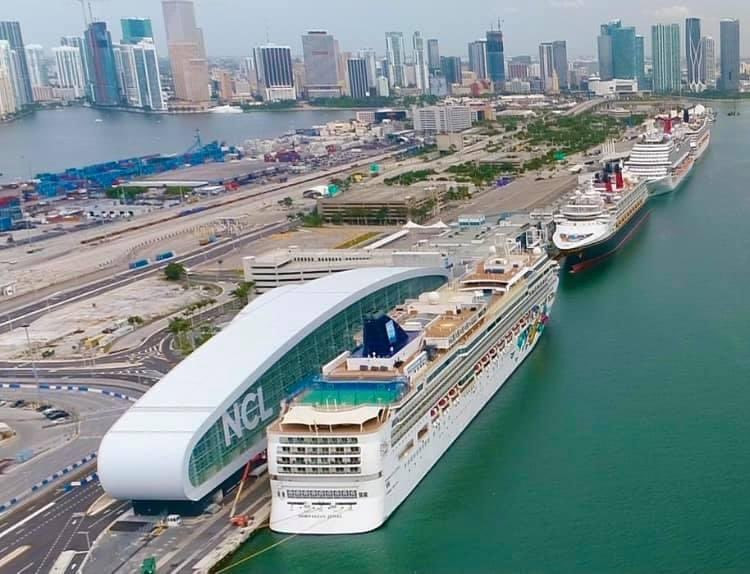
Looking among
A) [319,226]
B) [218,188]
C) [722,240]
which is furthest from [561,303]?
[218,188]

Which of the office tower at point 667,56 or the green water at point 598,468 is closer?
the green water at point 598,468

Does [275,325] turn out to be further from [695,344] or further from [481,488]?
[695,344]

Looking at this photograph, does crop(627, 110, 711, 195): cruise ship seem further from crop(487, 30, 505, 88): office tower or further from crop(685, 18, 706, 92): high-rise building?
crop(487, 30, 505, 88): office tower

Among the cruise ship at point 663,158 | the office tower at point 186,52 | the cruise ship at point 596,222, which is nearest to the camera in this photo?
the cruise ship at point 596,222

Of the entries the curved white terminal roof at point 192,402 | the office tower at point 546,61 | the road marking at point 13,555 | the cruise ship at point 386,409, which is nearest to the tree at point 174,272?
the curved white terminal roof at point 192,402

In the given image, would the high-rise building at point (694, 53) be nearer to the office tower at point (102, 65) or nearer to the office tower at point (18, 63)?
the office tower at point (102, 65)

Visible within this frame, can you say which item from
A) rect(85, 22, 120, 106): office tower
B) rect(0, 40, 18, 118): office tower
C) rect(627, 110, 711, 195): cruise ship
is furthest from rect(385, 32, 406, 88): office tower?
rect(627, 110, 711, 195): cruise ship

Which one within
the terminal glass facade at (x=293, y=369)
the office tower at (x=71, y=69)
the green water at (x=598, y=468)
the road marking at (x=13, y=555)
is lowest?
the green water at (x=598, y=468)
